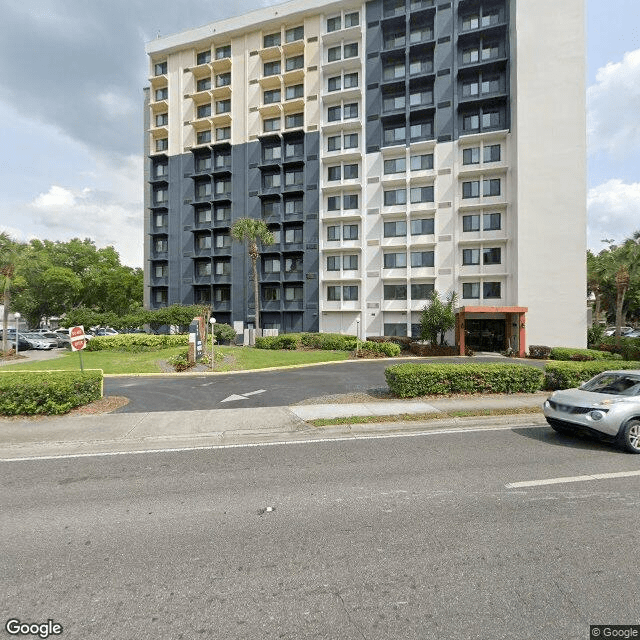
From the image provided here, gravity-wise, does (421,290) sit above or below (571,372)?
above

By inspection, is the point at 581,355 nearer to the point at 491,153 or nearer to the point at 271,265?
the point at 491,153

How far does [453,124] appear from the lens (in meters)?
33.0

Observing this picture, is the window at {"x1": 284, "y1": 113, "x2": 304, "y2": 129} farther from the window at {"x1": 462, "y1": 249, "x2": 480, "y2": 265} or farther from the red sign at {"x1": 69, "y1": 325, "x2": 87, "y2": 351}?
the red sign at {"x1": 69, "y1": 325, "x2": 87, "y2": 351}

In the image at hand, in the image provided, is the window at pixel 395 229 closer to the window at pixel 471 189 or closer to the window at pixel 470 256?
the window at pixel 470 256

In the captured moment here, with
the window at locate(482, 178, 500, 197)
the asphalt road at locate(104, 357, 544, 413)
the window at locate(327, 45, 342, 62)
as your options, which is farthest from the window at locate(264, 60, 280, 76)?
the asphalt road at locate(104, 357, 544, 413)

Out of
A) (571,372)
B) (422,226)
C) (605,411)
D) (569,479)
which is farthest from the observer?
(422,226)

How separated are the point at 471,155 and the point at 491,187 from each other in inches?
141

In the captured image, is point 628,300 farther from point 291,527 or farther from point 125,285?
point 125,285

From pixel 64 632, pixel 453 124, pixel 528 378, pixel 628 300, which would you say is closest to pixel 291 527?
pixel 64 632

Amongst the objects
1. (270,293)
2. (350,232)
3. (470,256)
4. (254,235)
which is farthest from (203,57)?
(470,256)

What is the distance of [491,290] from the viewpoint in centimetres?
3275

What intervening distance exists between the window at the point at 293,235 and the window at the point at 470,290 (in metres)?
17.0

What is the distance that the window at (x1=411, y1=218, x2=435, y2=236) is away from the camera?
3397 centimetres

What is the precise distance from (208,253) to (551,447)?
124 feet
